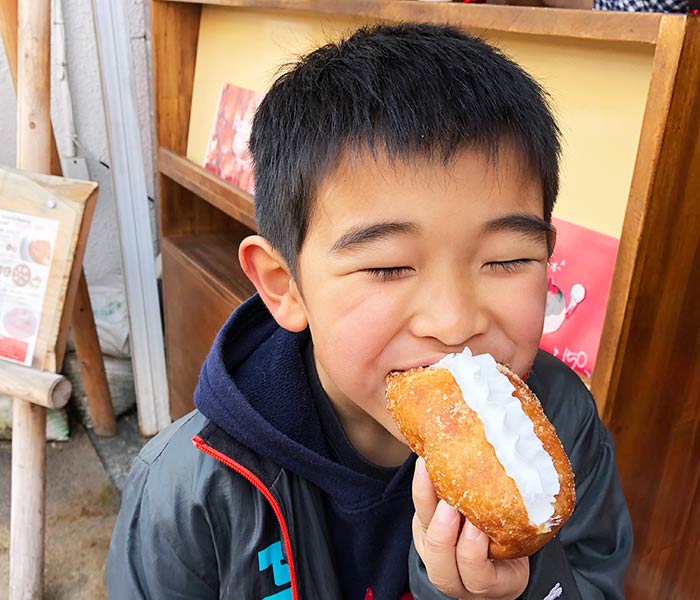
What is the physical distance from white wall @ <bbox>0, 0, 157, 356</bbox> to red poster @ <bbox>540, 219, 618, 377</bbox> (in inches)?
85.9

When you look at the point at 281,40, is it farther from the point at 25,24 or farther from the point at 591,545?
the point at 591,545

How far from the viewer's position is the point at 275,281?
1287 millimetres

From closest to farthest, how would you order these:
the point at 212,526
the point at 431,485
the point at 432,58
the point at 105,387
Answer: the point at 431,485, the point at 432,58, the point at 212,526, the point at 105,387

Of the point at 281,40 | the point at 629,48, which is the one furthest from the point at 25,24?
the point at 629,48

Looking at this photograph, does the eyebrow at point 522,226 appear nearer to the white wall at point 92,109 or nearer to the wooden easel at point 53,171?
the wooden easel at point 53,171

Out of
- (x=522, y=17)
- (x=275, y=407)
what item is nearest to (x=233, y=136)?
(x=522, y=17)

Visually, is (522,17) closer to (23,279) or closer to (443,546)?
(443,546)

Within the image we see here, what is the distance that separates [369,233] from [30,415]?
72.5 inches

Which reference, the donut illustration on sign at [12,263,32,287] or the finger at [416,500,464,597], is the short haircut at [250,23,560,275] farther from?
the donut illustration on sign at [12,263,32,287]

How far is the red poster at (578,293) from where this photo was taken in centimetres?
156

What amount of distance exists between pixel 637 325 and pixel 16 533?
213cm

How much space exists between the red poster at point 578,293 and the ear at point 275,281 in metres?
0.68

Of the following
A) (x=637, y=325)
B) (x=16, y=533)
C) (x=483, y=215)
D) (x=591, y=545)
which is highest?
(x=483, y=215)

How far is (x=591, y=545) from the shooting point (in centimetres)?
147
